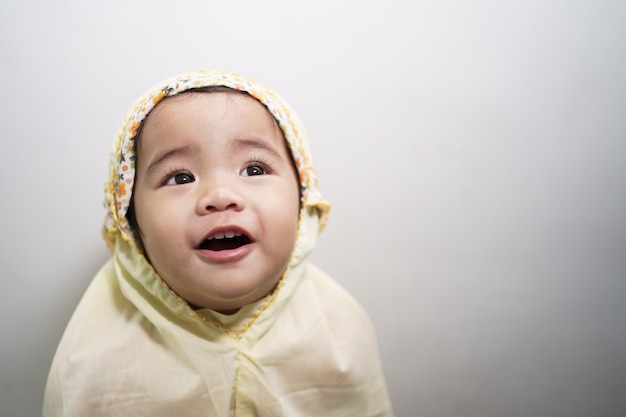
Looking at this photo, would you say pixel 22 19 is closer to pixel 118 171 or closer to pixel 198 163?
pixel 118 171

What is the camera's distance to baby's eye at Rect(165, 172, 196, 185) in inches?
23.6

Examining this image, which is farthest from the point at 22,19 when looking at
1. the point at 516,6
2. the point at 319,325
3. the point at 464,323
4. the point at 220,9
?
the point at 464,323

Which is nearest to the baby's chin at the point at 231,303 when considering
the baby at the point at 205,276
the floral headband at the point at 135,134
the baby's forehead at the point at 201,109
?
the baby at the point at 205,276

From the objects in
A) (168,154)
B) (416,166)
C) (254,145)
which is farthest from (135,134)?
(416,166)

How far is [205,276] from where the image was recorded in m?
0.56

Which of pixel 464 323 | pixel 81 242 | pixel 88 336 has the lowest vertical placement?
pixel 464 323

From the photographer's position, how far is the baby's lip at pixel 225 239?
555 mm

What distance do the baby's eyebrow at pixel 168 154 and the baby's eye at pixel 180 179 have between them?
25 mm

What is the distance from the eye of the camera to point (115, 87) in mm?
808

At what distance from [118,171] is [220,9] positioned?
0.41 m

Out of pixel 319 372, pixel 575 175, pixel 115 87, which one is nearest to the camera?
pixel 319 372

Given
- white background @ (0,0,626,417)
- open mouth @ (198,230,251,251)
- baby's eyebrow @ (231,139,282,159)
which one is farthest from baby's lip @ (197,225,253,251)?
white background @ (0,0,626,417)

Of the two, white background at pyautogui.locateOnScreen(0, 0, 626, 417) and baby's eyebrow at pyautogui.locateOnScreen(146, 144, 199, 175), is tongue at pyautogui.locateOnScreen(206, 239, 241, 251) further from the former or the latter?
white background at pyautogui.locateOnScreen(0, 0, 626, 417)

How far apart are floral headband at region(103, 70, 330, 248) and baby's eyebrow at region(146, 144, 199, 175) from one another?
0.05m
